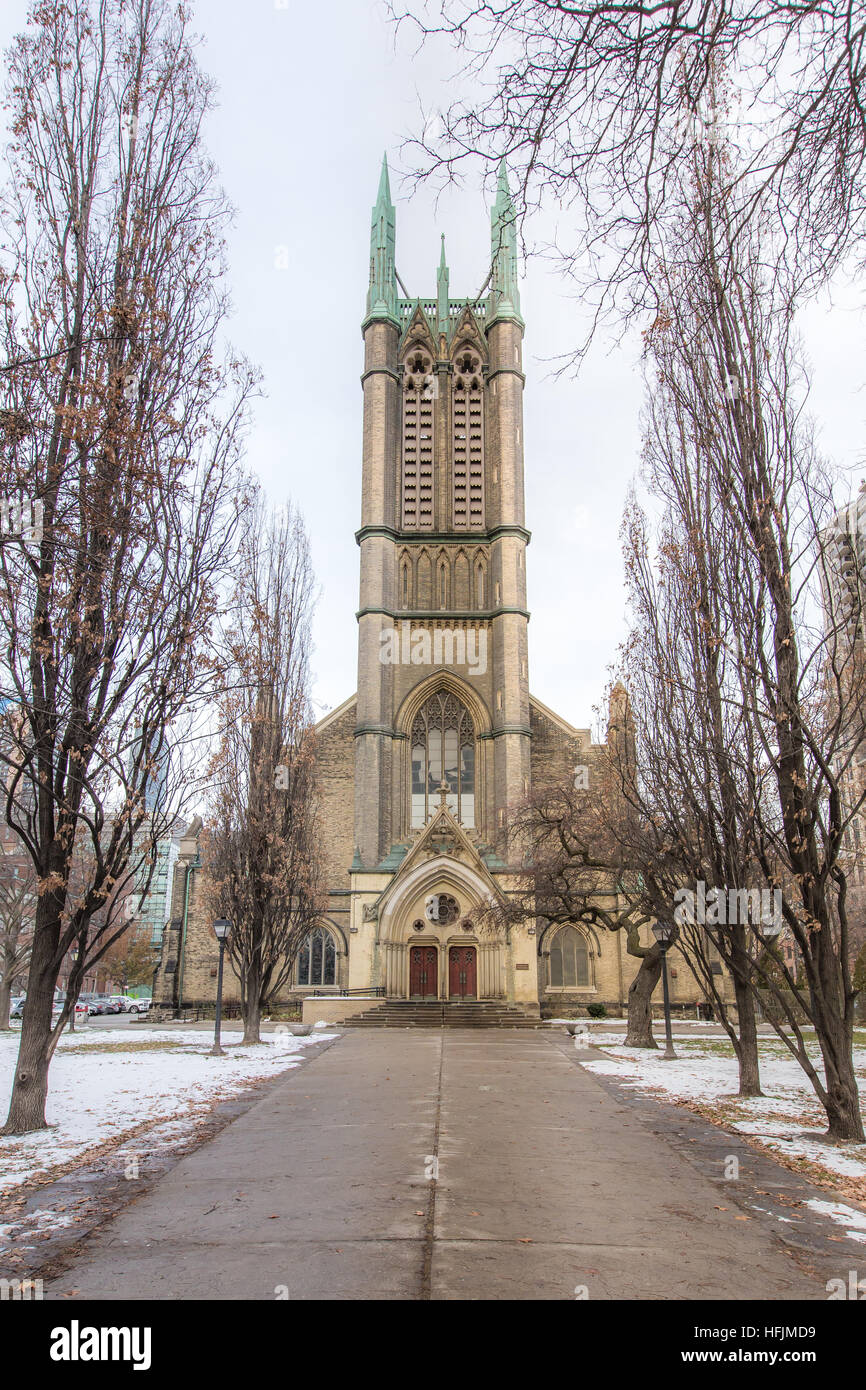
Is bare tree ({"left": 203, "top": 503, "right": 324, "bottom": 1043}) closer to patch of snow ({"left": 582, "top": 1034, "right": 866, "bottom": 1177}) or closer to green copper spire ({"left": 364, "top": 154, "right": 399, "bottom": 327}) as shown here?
patch of snow ({"left": 582, "top": 1034, "right": 866, "bottom": 1177})

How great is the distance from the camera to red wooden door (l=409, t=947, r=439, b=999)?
32125 millimetres

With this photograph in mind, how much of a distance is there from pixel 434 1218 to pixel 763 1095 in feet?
29.2

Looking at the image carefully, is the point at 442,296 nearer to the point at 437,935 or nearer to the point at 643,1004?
the point at 437,935

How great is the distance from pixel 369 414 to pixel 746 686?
30.4 metres

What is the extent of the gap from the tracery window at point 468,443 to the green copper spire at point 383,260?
3.84 meters

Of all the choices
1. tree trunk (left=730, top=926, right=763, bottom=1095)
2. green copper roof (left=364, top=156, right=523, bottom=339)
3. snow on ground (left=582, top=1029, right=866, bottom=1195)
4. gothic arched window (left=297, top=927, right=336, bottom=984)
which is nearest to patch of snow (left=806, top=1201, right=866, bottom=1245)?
snow on ground (left=582, top=1029, right=866, bottom=1195)

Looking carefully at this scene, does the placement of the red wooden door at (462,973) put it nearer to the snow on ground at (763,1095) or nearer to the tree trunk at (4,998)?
the snow on ground at (763,1095)

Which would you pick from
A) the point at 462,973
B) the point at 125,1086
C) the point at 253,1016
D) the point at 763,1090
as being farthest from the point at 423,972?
the point at 125,1086

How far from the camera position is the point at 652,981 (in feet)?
69.9

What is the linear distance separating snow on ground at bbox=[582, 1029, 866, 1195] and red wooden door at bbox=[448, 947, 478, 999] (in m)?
9.90

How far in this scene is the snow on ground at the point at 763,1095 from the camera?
852cm
